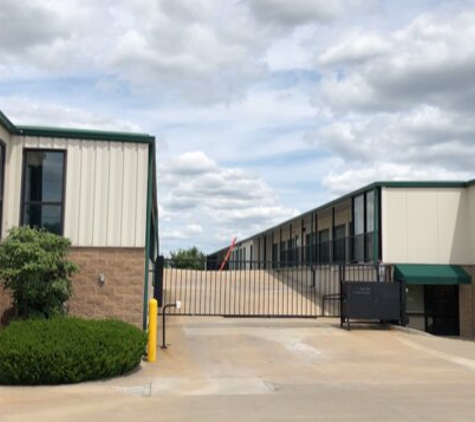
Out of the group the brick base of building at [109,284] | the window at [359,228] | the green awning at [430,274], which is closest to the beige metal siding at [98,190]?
the brick base of building at [109,284]

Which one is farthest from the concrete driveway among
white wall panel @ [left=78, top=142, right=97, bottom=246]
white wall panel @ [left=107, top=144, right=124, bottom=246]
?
white wall panel @ [left=78, top=142, right=97, bottom=246]

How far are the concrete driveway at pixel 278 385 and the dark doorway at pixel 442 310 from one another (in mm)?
4209

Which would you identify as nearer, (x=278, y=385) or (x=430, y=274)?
(x=278, y=385)

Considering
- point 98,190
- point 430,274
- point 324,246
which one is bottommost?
point 430,274

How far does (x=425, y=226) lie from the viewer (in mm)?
21250

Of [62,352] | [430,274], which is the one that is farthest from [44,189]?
[430,274]

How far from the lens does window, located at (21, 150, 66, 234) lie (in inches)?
594

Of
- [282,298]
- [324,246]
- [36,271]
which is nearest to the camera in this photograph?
[36,271]

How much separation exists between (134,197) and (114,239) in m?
1.08

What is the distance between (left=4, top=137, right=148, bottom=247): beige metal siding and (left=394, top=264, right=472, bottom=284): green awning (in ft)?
30.1

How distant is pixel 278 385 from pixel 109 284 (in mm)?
5656

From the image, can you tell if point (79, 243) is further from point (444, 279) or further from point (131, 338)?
point (444, 279)

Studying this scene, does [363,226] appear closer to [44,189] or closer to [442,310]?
[442,310]

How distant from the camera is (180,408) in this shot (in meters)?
8.99
